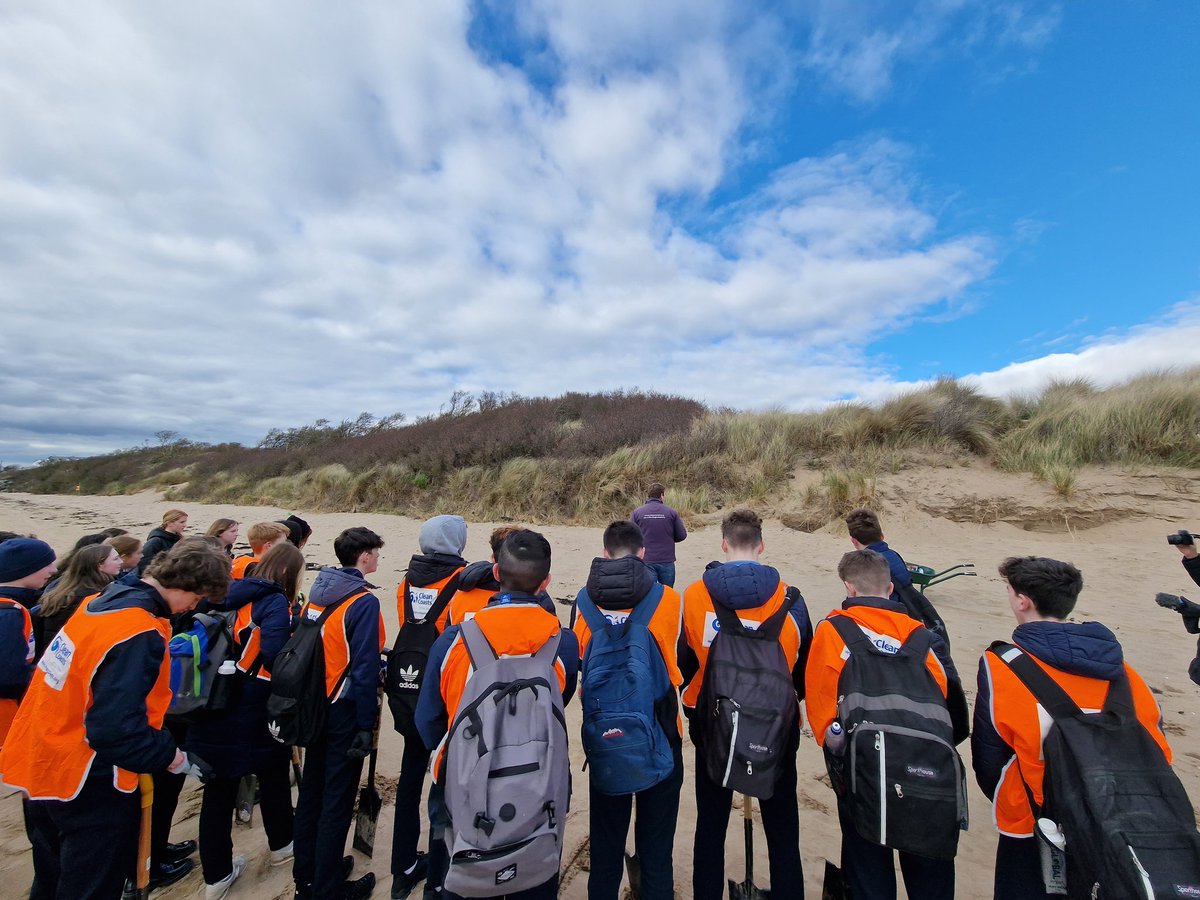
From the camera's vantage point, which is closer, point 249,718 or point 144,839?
point 144,839

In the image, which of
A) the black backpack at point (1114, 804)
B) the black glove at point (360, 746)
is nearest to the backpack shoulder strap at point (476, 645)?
the black glove at point (360, 746)

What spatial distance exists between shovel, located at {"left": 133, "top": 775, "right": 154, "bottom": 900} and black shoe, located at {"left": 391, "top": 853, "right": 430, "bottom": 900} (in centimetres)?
98

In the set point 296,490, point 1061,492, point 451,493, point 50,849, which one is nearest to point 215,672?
point 50,849

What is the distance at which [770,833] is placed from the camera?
2299 mm

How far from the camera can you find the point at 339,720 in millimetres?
2443

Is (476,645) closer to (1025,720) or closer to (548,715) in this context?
(548,715)

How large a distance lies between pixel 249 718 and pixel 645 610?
6.40ft

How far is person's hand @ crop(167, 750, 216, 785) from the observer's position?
2078 millimetres

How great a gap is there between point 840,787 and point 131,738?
2.61 meters

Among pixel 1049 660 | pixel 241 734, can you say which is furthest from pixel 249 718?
pixel 1049 660

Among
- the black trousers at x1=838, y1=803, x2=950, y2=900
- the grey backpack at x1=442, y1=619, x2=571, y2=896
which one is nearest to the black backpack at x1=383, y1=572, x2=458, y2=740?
the grey backpack at x1=442, y1=619, x2=571, y2=896

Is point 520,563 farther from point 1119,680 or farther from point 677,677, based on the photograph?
point 1119,680

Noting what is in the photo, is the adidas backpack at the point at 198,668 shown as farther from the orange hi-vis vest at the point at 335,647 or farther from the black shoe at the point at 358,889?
the black shoe at the point at 358,889

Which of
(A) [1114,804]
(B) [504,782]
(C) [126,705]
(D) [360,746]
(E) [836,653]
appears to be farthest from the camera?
(D) [360,746]
